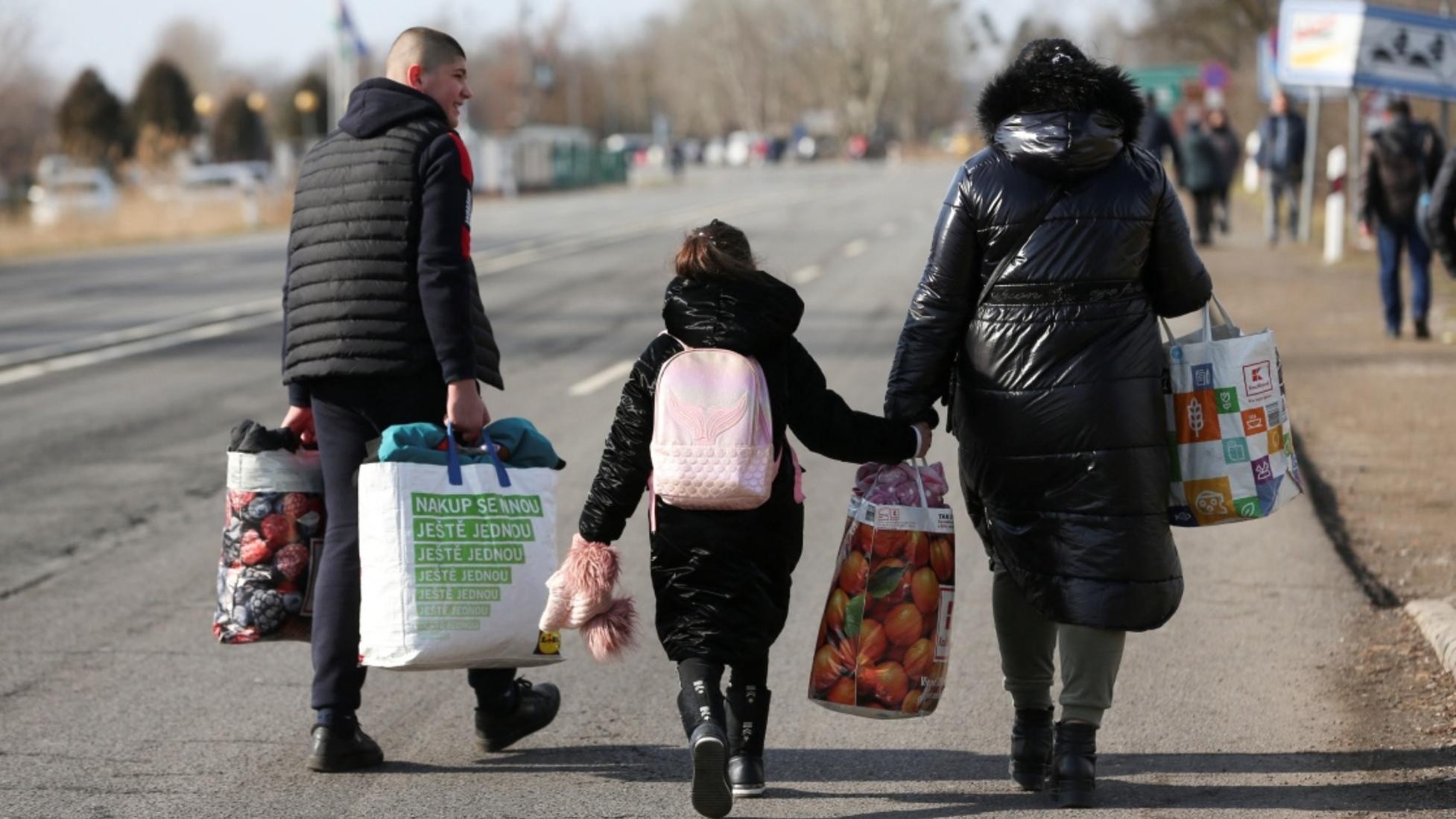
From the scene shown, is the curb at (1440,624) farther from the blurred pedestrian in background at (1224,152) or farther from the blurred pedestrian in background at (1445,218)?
the blurred pedestrian in background at (1224,152)

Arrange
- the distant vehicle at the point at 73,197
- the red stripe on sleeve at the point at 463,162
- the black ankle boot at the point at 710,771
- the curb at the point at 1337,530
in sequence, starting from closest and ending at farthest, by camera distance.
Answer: the black ankle boot at the point at 710,771, the red stripe on sleeve at the point at 463,162, the curb at the point at 1337,530, the distant vehicle at the point at 73,197

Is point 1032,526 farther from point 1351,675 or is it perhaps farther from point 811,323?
point 811,323

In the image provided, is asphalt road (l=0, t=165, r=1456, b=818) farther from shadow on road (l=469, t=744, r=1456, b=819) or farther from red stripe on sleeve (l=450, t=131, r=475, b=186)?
red stripe on sleeve (l=450, t=131, r=475, b=186)

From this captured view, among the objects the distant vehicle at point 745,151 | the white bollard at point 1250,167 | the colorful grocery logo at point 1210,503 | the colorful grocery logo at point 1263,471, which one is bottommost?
the distant vehicle at point 745,151

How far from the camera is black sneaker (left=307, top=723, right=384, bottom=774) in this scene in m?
5.08

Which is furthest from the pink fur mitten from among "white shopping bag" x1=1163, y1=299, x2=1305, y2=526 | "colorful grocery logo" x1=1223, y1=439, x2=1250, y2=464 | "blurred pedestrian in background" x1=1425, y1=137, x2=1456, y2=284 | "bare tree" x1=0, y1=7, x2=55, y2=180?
"bare tree" x1=0, y1=7, x2=55, y2=180

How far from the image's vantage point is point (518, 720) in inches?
209

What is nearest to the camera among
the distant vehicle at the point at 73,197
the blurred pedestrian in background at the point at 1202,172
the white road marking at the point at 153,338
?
the white road marking at the point at 153,338

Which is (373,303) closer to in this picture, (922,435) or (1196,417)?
(922,435)

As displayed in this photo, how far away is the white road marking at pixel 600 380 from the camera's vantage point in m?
13.2

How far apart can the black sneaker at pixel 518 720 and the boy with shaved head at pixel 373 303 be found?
0.28m

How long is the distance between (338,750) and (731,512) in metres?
1.30

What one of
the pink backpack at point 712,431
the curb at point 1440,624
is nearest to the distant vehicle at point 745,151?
the curb at point 1440,624

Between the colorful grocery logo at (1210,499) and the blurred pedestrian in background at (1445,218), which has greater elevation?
the blurred pedestrian in background at (1445,218)
